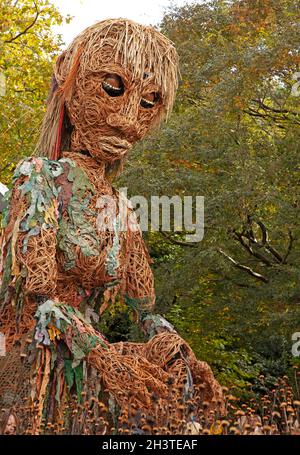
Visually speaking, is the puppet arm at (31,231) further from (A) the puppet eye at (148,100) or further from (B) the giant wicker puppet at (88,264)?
(A) the puppet eye at (148,100)

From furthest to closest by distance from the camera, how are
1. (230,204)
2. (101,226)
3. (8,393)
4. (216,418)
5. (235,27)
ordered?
(235,27), (230,204), (101,226), (8,393), (216,418)

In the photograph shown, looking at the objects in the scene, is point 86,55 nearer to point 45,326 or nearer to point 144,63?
point 144,63

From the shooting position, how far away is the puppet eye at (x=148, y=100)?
6293 millimetres

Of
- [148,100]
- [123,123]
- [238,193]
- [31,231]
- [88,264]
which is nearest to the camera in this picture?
[31,231]

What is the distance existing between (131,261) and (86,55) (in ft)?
4.07

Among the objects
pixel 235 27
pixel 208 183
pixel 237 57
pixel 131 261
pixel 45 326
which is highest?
pixel 235 27

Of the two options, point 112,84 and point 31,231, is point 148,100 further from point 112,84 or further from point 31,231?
point 31,231

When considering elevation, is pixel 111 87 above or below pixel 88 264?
above

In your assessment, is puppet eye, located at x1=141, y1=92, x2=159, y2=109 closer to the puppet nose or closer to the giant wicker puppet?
the giant wicker puppet

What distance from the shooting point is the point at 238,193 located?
10.9m

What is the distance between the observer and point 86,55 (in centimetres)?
620

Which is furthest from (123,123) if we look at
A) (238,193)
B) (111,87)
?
(238,193)

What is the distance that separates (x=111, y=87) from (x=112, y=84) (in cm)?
2

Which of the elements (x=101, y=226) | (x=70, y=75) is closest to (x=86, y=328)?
(x=101, y=226)
